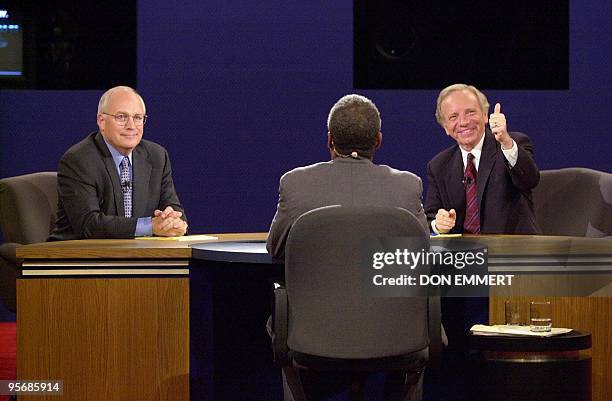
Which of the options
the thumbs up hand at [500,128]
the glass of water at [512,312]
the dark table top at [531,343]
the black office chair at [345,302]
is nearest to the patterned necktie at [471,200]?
the thumbs up hand at [500,128]

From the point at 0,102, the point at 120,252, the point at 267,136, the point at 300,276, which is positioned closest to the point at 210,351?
the point at 120,252

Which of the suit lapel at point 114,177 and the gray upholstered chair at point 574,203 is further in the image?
the gray upholstered chair at point 574,203

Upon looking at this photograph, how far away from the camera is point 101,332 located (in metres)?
3.00

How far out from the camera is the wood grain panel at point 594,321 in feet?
9.93

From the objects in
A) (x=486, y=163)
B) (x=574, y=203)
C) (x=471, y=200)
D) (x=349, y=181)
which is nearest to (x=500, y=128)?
(x=486, y=163)

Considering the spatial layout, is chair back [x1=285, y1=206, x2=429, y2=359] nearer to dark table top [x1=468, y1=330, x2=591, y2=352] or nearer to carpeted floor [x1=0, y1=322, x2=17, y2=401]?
dark table top [x1=468, y1=330, x2=591, y2=352]

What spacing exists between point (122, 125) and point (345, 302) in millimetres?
1831

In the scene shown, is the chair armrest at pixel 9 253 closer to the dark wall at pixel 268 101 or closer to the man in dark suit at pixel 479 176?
the man in dark suit at pixel 479 176

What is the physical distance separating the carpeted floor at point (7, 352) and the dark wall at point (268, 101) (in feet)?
3.98

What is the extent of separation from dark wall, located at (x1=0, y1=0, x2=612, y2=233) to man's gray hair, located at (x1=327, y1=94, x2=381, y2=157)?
9.28ft

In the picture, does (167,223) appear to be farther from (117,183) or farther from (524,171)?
(524,171)

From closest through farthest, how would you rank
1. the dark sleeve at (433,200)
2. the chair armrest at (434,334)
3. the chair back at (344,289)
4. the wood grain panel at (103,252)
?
1. the chair back at (344,289)
2. the chair armrest at (434,334)
3. the wood grain panel at (103,252)
4. the dark sleeve at (433,200)

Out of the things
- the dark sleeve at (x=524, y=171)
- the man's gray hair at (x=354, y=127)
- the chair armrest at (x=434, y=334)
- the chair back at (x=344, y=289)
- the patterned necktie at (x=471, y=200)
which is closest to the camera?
the chair back at (x=344, y=289)

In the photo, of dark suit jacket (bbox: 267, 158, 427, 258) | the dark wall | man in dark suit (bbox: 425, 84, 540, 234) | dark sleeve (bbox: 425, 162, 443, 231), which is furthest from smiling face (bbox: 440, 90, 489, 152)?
dark suit jacket (bbox: 267, 158, 427, 258)
